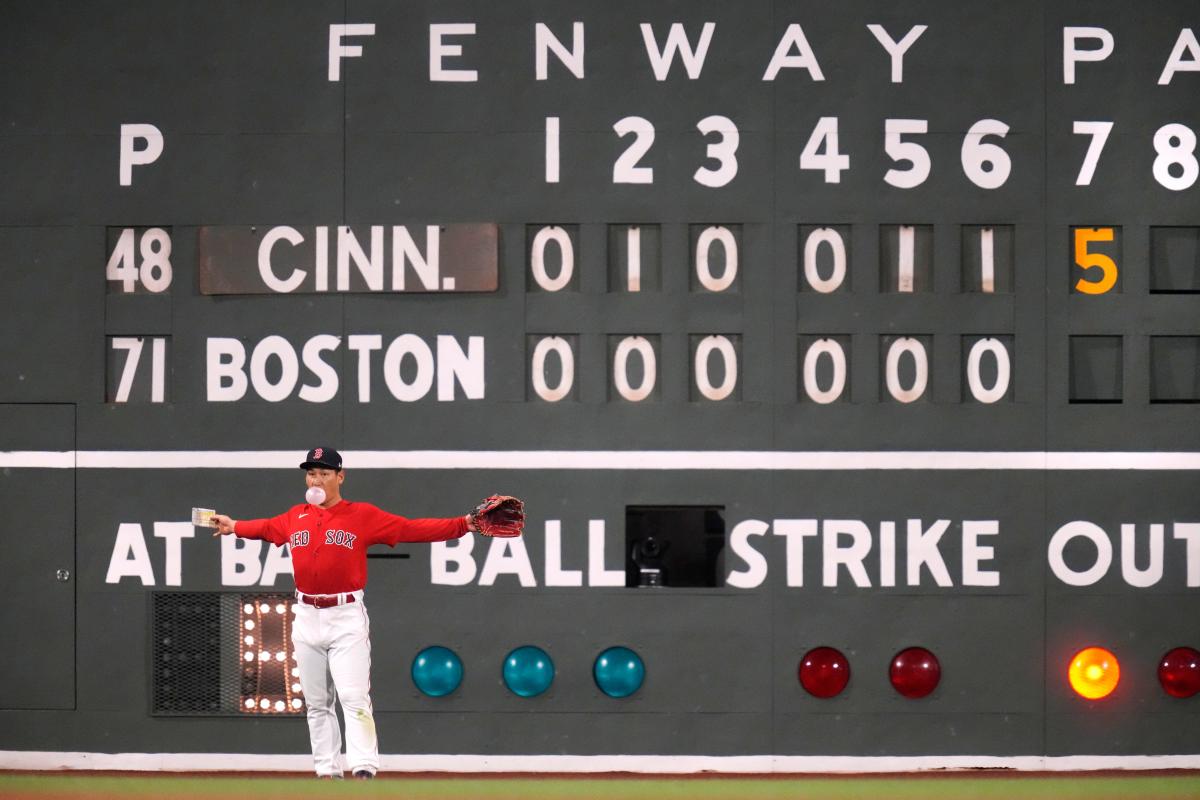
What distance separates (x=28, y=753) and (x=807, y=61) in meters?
4.20

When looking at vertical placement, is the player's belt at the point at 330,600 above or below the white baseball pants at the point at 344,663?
above

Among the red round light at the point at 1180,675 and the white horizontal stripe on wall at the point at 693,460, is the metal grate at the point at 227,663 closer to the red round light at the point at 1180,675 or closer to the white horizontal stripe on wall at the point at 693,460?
the white horizontal stripe on wall at the point at 693,460

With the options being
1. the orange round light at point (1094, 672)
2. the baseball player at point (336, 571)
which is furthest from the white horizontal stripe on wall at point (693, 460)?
the orange round light at point (1094, 672)

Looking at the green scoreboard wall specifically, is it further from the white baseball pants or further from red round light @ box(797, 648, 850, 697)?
the white baseball pants

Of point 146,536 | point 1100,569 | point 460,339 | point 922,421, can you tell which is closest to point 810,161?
point 922,421

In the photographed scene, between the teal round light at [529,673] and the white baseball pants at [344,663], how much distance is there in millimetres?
576

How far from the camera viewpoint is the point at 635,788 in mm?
5129

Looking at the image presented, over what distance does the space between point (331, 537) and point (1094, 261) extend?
3.17 m

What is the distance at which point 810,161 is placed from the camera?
522 centimetres

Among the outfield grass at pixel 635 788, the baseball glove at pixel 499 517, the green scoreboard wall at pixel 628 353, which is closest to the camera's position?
the baseball glove at pixel 499 517

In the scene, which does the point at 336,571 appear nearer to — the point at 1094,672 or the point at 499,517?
the point at 499,517

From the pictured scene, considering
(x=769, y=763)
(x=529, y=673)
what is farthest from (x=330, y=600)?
(x=769, y=763)

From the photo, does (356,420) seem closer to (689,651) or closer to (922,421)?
(689,651)

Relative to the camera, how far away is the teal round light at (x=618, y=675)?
5148mm
